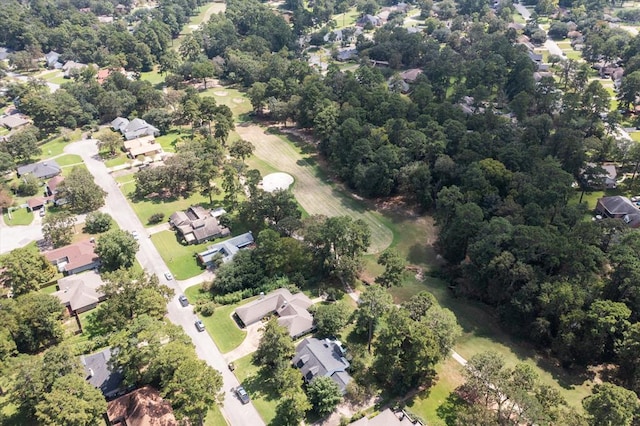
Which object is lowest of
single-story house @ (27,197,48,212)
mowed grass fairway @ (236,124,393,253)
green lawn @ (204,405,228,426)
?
mowed grass fairway @ (236,124,393,253)

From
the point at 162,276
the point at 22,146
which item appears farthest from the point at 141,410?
the point at 22,146

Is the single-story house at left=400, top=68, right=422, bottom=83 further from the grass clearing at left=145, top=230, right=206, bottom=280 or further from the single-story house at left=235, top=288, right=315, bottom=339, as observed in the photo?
the single-story house at left=235, top=288, right=315, bottom=339

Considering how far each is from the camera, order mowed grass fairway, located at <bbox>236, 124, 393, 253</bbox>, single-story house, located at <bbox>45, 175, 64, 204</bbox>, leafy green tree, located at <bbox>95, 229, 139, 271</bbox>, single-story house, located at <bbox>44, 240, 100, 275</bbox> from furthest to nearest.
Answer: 1. single-story house, located at <bbox>45, 175, 64, 204</bbox>
2. mowed grass fairway, located at <bbox>236, 124, 393, 253</bbox>
3. single-story house, located at <bbox>44, 240, 100, 275</bbox>
4. leafy green tree, located at <bbox>95, 229, 139, 271</bbox>

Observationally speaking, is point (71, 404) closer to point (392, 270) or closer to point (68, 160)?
point (392, 270)

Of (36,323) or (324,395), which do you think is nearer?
(324,395)

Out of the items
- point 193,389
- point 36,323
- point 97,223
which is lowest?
point 97,223

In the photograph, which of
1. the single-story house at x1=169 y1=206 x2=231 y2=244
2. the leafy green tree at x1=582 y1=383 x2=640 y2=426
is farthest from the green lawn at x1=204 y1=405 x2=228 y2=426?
the leafy green tree at x1=582 y1=383 x2=640 y2=426
